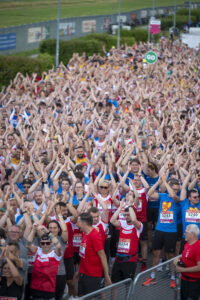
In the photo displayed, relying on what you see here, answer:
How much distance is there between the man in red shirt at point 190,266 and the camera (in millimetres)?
7098

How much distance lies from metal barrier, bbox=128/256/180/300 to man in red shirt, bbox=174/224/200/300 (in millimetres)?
116

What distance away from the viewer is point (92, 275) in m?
7.22

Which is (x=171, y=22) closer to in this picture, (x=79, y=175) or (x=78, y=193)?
(x=79, y=175)

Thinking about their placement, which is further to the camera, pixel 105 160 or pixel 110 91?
pixel 110 91

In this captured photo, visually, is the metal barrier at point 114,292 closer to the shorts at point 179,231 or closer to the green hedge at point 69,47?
Result: the shorts at point 179,231

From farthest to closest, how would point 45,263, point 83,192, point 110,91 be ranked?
1. point 110,91
2. point 83,192
3. point 45,263

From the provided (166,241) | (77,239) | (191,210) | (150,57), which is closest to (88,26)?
(150,57)

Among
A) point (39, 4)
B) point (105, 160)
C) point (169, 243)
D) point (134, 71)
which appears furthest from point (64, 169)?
point (39, 4)

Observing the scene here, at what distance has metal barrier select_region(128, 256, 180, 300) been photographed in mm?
6594

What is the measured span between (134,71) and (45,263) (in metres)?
18.6

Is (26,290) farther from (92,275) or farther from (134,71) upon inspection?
(134,71)

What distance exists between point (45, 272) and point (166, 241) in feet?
8.37

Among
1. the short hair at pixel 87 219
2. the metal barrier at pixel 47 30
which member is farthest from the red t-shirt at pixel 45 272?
the metal barrier at pixel 47 30

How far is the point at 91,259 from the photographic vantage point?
718cm
